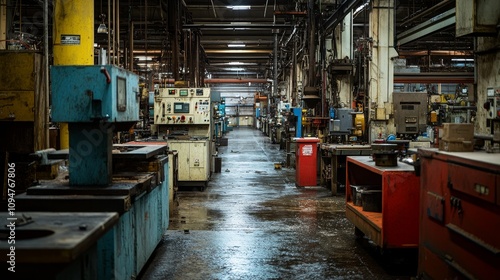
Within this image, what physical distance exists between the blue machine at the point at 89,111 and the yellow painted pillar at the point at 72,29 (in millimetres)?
2249

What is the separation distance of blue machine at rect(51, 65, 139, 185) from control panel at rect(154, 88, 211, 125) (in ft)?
18.9

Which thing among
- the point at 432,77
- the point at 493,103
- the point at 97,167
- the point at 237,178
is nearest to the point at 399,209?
the point at 493,103

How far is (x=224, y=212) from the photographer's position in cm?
736

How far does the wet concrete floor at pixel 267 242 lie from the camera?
4.56m

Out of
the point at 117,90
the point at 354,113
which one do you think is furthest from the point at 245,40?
the point at 117,90

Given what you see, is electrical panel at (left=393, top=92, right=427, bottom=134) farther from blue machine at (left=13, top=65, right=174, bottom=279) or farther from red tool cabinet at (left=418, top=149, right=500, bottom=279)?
blue machine at (left=13, top=65, right=174, bottom=279)

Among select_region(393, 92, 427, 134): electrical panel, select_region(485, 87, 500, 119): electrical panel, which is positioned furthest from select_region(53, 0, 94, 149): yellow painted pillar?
select_region(393, 92, 427, 134): electrical panel

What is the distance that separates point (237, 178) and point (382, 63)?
4.35 metres

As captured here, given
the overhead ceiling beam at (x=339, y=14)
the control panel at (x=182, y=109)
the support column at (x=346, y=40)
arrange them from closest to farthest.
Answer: the overhead ceiling beam at (x=339, y=14) < the control panel at (x=182, y=109) < the support column at (x=346, y=40)

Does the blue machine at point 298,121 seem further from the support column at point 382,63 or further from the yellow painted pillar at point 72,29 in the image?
the yellow painted pillar at point 72,29

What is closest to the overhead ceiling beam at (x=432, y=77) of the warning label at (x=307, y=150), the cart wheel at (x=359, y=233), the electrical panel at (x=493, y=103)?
the warning label at (x=307, y=150)

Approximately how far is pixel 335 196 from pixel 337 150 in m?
0.94

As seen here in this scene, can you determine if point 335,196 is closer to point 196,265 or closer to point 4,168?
point 196,265

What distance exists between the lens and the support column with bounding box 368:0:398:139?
9070 mm
